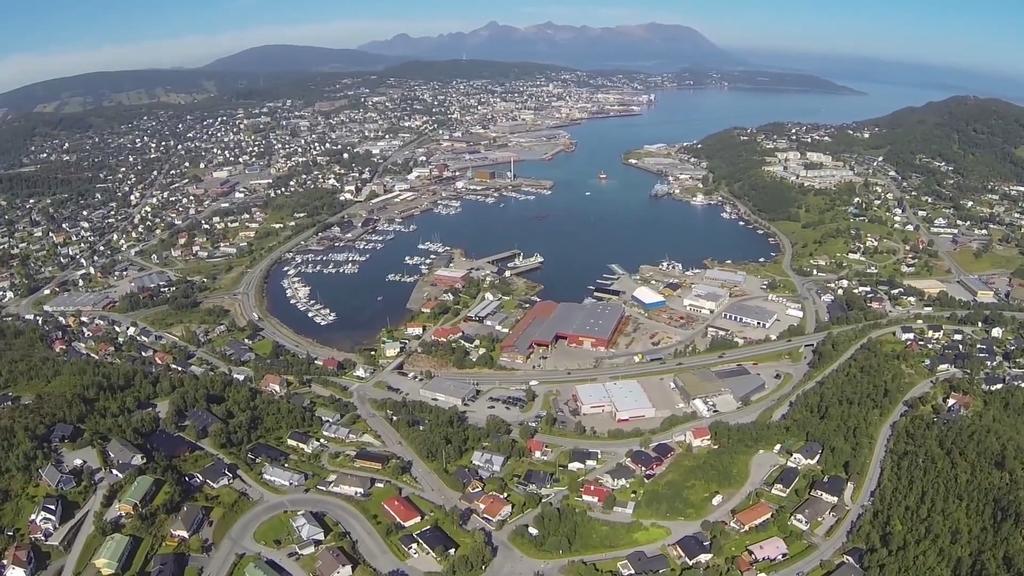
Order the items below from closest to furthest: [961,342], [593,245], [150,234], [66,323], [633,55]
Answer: [961,342]
[66,323]
[593,245]
[150,234]
[633,55]

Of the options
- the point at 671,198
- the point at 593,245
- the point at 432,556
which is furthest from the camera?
the point at 671,198

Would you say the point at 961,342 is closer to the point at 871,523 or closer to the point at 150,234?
the point at 871,523

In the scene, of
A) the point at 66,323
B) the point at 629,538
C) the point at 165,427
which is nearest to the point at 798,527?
the point at 629,538

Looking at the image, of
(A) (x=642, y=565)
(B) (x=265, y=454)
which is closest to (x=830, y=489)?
(A) (x=642, y=565)

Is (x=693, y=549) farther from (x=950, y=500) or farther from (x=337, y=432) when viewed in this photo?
(x=337, y=432)

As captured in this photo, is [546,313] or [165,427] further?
[546,313]
